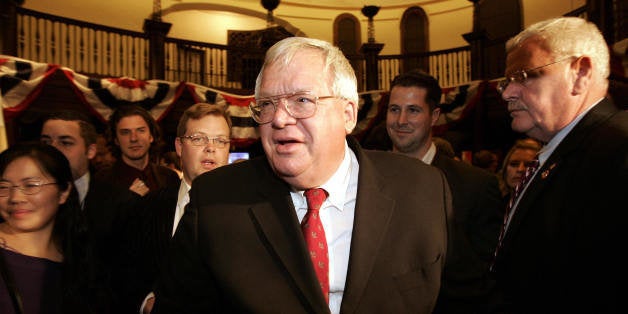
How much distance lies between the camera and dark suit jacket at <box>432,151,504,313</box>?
141 centimetres

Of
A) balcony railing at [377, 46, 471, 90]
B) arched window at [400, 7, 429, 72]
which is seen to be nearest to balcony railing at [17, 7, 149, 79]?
balcony railing at [377, 46, 471, 90]

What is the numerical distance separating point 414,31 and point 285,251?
1397 cm

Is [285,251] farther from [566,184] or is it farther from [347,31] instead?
[347,31]

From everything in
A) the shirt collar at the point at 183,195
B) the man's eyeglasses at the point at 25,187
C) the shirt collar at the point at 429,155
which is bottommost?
the shirt collar at the point at 183,195

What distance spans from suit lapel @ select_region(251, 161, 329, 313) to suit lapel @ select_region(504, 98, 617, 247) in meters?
0.81

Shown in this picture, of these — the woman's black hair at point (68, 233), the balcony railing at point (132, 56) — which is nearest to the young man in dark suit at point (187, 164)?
the woman's black hair at point (68, 233)

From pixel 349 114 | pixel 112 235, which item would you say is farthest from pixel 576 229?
pixel 112 235

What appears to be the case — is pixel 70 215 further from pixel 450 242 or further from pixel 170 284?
pixel 450 242

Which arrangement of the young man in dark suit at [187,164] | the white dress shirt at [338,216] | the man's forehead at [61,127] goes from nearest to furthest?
the white dress shirt at [338,216] < the young man in dark suit at [187,164] < the man's forehead at [61,127]

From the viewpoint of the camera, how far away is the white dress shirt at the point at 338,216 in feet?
4.39

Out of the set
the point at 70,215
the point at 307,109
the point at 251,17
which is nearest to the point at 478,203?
the point at 307,109

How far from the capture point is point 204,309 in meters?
1.35

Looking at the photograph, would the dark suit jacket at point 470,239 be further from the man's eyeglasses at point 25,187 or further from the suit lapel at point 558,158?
the man's eyeglasses at point 25,187

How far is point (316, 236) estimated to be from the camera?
135 cm
